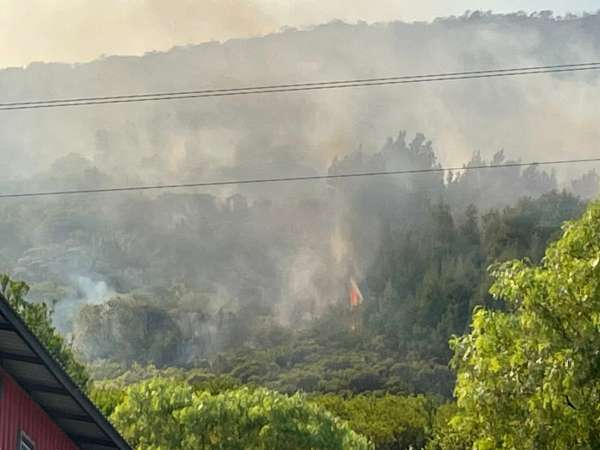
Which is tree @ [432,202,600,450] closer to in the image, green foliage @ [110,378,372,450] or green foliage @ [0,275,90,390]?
green foliage @ [110,378,372,450]

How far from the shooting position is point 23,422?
25094 millimetres

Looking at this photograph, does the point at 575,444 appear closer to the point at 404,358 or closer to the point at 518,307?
the point at 518,307

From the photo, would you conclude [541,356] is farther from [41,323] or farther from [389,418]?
[389,418]

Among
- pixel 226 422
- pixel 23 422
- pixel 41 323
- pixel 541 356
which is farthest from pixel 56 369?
pixel 41 323

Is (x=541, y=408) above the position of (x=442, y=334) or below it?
below

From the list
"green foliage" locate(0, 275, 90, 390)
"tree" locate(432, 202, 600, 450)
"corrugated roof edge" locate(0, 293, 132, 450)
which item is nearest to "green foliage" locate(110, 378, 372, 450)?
"green foliage" locate(0, 275, 90, 390)

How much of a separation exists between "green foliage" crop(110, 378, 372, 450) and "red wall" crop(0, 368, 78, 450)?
35.8 metres

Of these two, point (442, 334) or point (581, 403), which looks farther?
point (442, 334)

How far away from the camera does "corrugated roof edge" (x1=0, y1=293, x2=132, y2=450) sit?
71.1 ft

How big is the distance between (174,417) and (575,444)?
39.3 meters

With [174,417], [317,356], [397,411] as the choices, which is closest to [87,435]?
[174,417]

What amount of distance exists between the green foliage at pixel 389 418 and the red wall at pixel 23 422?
222ft

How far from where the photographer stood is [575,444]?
2742cm

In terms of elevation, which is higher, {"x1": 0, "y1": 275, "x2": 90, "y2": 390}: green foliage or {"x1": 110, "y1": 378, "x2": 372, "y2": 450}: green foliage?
{"x1": 0, "y1": 275, "x2": 90, "y2": 390}: green foliage
